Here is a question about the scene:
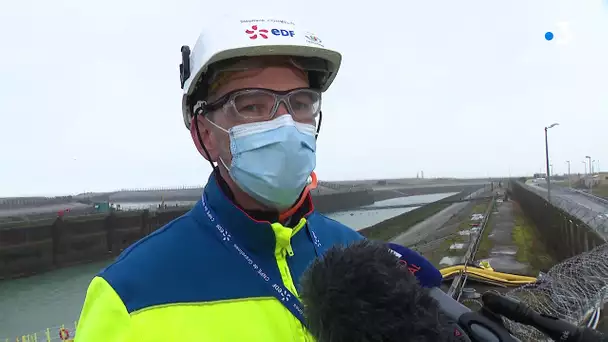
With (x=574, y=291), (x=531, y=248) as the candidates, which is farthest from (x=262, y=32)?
(x=531, y=248)

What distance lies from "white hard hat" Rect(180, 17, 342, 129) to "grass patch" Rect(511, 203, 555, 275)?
12613 millimetres

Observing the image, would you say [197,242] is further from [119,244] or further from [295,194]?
[119,244]

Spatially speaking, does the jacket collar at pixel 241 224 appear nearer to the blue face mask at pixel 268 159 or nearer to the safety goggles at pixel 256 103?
the blue face mask at pixel 268 159

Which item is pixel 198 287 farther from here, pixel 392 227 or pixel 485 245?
pixel 392 227

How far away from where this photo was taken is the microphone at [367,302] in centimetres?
108

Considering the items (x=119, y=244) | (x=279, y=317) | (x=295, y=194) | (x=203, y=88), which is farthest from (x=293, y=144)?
(x=119, y=244)

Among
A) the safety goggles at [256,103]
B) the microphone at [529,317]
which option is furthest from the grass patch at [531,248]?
the safety goggles at [256,103]

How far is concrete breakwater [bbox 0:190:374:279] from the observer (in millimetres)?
32125

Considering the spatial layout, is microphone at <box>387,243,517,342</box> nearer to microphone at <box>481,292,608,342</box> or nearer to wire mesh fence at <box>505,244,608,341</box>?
microphone at <box>481,292,608,342</box>

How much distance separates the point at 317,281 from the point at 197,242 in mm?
514

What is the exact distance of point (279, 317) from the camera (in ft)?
4.80

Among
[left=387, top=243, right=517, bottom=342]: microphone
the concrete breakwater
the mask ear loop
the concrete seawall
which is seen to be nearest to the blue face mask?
the mask ear loop

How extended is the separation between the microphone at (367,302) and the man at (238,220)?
0.29 m

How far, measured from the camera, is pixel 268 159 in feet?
5.70
